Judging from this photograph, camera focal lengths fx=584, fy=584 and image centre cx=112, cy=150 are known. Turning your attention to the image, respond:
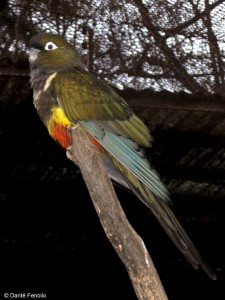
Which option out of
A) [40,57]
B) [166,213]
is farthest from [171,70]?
[166,213]

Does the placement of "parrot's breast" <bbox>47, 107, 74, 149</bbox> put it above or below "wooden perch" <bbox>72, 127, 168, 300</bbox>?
below

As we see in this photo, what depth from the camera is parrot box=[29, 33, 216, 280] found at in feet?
8.68

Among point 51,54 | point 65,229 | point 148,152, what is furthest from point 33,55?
point 65,229

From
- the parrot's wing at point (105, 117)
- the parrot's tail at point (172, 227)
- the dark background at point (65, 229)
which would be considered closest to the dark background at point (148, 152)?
the dark background at point (65, 229)

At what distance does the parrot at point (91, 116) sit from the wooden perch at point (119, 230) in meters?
0.31

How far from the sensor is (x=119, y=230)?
218 centimetres

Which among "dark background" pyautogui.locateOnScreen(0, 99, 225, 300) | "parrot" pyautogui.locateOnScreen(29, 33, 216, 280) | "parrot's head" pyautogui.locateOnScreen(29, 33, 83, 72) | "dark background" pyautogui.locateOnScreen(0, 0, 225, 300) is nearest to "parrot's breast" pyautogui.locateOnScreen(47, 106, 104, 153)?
"parrot" pyautogui.locateOnScreen(29, 33, 216, 280)

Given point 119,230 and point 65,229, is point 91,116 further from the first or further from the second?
point 65,229

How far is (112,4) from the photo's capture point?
3.22 metres

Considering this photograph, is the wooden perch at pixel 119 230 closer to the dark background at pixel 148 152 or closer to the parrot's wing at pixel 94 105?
the parrot's wing at pixel 94 105

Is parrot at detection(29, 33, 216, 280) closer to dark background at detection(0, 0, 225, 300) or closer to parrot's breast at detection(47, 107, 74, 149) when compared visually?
parrot's breast at detection(47, 107, 74, 149)

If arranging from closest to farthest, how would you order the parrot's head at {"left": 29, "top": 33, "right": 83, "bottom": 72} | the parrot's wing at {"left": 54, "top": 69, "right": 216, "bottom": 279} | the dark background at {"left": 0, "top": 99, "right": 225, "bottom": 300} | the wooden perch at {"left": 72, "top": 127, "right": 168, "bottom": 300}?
the wooden perch at {"left": 72, "top": 127, "right": 168, "bottom": 300} < the parrot's wing at {"left": 54, "top": 69, "right": 216, "bottom": 279} < the parrot's head at {"left": 29, "top": 33, "right": 83, "bottom": 72} < the dark background at {"left": 0, "top": 99, "right": 225, "bottom": 300}

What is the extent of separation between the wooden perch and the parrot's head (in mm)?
897

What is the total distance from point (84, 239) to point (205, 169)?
1365 millimetres
